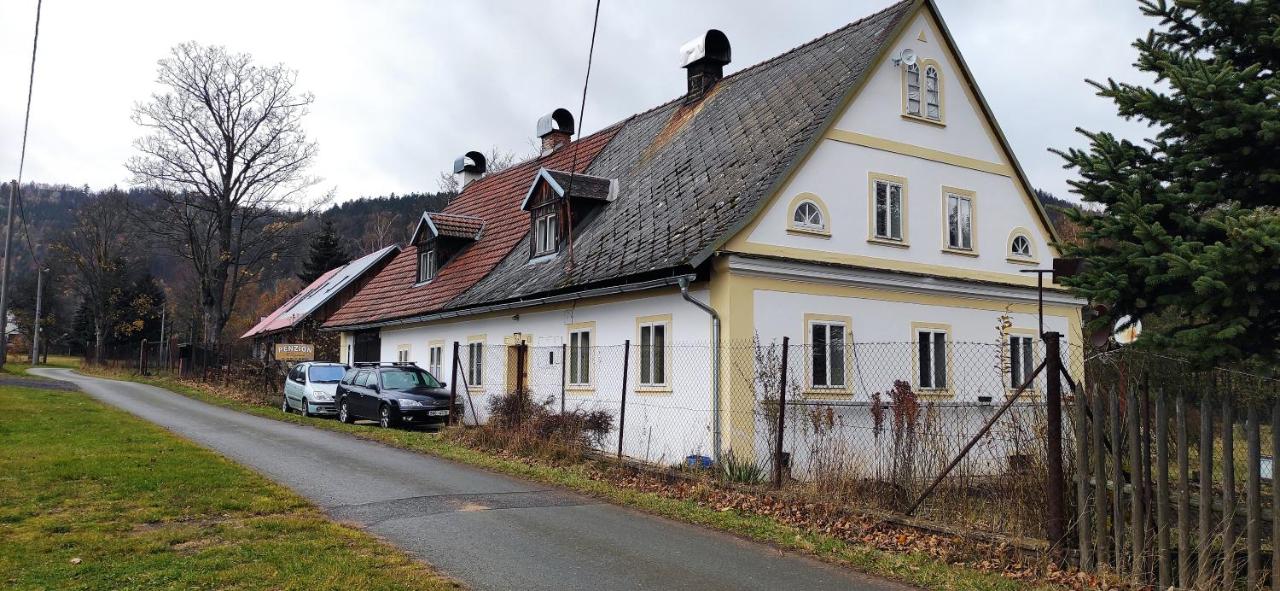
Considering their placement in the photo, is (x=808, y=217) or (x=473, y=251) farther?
(x=473, y=251)

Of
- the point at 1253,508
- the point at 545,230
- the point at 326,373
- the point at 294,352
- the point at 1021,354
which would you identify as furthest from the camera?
the point at 294,352

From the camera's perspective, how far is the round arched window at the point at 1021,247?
62.0ft

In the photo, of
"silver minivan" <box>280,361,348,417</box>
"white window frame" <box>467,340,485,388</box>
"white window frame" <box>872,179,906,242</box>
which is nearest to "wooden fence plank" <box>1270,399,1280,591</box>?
"white window frame" <box>872,179,906,242</box>

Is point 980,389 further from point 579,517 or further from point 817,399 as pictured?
point 579,517

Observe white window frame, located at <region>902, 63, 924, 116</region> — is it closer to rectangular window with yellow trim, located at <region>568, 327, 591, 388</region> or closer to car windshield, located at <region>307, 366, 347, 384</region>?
rectangular window with yellow trim, located at <region>568, 327, 591, 388</region>

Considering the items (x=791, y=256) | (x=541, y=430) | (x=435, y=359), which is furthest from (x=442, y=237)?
(x=791, y=256)

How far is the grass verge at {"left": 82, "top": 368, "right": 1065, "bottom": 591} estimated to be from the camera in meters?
7.48

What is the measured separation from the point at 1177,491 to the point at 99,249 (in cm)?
6854

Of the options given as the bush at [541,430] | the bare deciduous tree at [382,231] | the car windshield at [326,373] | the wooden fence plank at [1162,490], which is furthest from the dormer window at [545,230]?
the bare deciduous tree at [382,231]

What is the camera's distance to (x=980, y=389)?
17.5 m

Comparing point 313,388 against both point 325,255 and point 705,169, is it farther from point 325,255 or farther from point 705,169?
point 325,255

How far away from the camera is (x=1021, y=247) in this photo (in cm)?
1906

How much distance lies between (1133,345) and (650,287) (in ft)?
27.7

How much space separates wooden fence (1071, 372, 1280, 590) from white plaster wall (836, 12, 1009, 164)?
9.79 m
